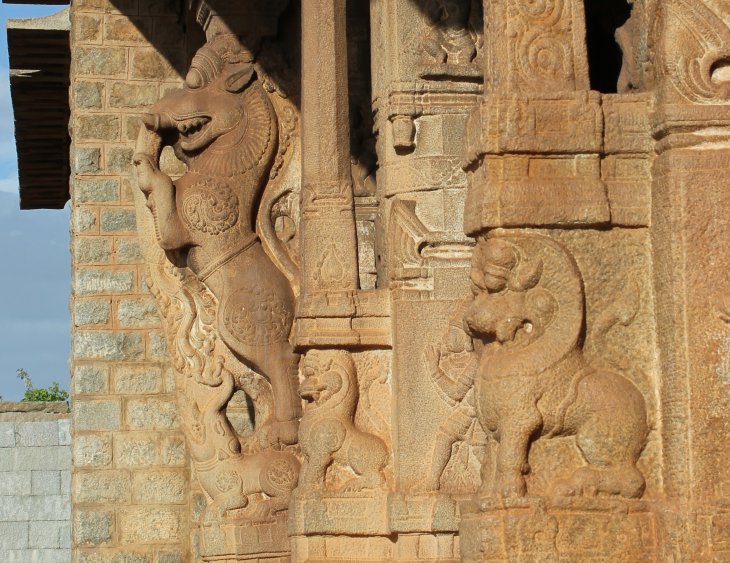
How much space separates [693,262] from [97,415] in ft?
26.3

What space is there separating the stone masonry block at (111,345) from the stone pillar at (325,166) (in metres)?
4.15

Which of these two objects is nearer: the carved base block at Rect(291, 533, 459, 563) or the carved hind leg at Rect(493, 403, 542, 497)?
the carved hind leg at Rect(493, 403, 542, 497)

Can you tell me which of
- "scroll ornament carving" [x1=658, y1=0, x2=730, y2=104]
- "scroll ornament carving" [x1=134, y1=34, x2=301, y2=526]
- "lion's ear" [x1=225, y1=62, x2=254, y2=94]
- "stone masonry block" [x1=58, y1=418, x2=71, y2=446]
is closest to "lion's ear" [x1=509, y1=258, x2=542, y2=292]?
"scroll ornament carving" [x1=658, y1=0, x2=730, y2=104]

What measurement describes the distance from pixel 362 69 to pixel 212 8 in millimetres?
1053

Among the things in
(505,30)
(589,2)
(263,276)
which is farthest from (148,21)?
(505,30)

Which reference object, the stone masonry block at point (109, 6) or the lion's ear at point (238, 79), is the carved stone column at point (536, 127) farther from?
the stone masonry block at point (109, 6)

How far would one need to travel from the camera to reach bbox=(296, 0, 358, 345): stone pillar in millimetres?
9672

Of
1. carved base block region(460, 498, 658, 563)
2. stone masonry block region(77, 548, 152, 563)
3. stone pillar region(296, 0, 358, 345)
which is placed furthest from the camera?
stone masonry block region(77, 548, 152, 563)

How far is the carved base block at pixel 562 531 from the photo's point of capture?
626cm

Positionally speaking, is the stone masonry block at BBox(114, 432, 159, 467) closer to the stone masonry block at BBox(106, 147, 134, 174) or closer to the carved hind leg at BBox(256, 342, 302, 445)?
the stone masonry block at BBox(106, 147, 134, 174)

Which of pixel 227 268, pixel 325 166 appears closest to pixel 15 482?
pixel 227 268

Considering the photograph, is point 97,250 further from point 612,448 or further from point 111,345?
point 612,448

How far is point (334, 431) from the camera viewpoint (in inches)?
374

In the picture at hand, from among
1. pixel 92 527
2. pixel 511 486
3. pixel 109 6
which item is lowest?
pixel 92 527
